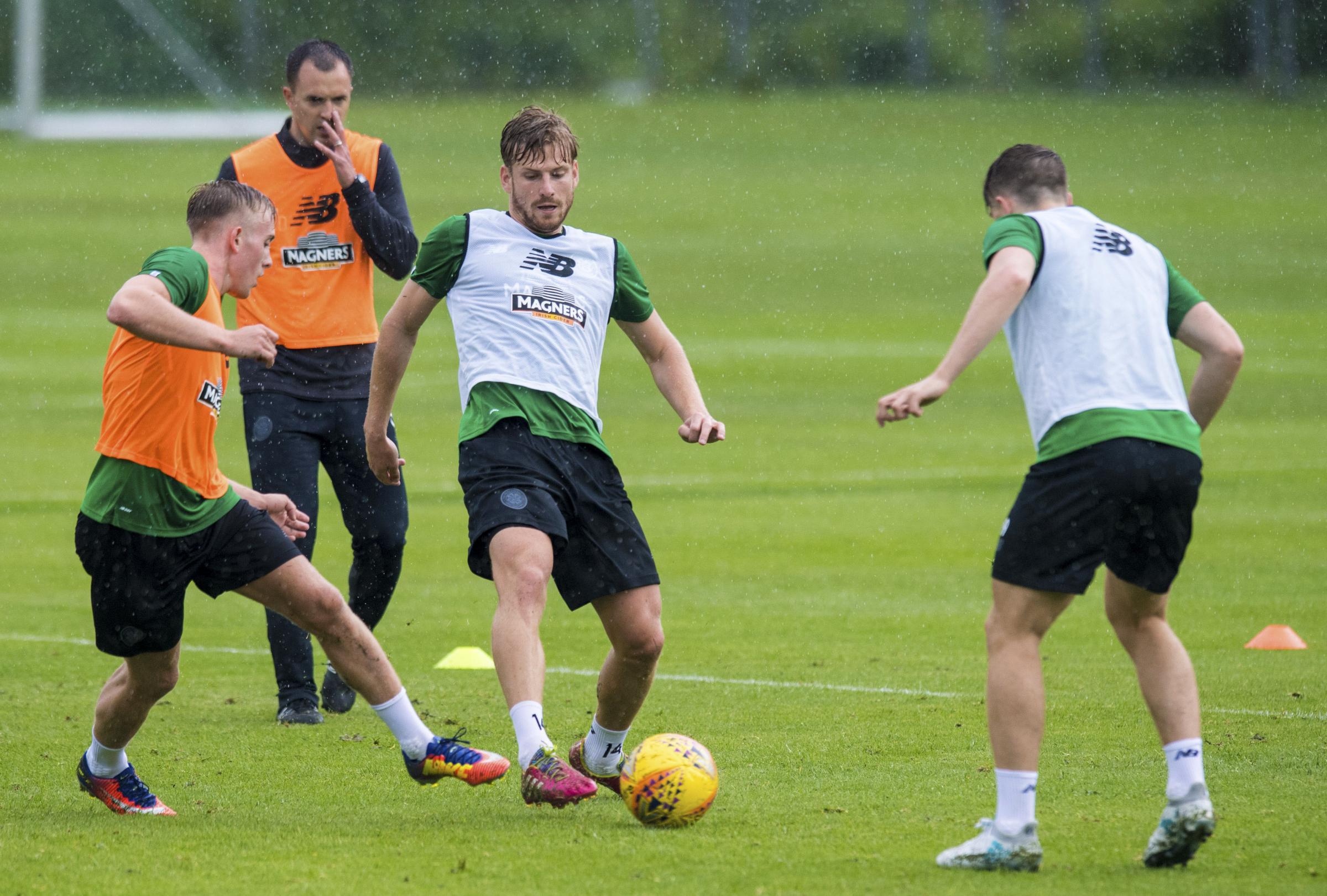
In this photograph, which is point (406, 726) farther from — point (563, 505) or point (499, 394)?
point (499, 394)

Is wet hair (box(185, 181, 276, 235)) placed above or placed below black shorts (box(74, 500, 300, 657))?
above

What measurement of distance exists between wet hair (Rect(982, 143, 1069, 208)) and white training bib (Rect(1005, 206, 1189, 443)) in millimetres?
136

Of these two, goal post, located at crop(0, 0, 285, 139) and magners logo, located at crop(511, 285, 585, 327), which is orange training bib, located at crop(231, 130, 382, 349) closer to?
magners logo, located at crop(511, 285, 585, 327)

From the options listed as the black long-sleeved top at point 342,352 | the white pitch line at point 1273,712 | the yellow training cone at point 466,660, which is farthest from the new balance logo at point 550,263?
the white pitch line at point 1273,712

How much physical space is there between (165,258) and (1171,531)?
10.8 ft

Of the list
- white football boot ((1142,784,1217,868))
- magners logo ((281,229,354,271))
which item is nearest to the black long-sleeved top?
magners logo ((281,229,354,271))

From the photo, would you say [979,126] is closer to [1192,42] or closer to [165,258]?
[1192,42]

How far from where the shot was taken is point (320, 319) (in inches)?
322

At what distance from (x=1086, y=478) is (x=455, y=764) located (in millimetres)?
2258

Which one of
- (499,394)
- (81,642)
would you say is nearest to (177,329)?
(499,394)

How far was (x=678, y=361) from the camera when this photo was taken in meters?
6.88

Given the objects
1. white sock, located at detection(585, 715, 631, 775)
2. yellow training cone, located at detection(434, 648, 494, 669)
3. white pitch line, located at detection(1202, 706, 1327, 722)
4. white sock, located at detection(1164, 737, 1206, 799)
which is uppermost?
white sock, located at detection(1164, 737, 1206, 799)

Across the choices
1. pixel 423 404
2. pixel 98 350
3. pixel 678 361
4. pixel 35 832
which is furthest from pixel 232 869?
pixel 98 350

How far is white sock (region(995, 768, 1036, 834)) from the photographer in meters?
5.32
